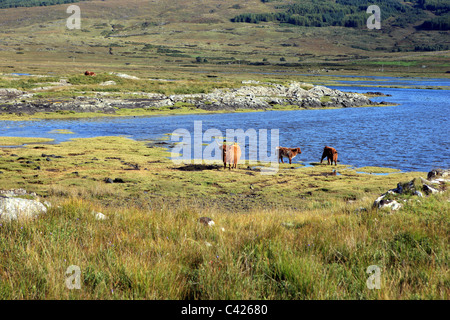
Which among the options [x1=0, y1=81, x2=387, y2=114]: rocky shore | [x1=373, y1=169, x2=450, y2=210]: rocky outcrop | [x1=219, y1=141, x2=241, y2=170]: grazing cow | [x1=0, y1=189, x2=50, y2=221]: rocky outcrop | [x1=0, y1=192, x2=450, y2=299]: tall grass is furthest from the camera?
[x1=0, y1=81, x2=387, y2=114]: rocky shore

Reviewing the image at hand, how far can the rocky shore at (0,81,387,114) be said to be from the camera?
148 ft

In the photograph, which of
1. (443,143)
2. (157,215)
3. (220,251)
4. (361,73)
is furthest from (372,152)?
(361,73)

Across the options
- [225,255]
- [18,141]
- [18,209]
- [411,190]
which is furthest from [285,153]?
[225,255]

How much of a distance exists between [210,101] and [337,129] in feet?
64.7

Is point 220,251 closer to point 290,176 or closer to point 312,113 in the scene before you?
point 290,176

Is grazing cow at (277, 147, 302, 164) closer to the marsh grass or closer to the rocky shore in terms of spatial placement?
the marsh grass

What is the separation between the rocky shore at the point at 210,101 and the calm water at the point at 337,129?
14.1 feet

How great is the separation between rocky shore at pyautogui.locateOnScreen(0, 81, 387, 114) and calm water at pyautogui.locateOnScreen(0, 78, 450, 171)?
4.31 m

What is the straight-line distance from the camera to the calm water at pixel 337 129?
2566 centimetres

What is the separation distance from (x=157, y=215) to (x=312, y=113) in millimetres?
45460

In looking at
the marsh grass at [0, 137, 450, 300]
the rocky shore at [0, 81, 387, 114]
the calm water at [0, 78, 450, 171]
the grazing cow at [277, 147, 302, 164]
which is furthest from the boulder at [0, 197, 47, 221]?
the rocky shore at [0, 81, 387, 114]

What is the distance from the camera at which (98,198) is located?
47.9 feet

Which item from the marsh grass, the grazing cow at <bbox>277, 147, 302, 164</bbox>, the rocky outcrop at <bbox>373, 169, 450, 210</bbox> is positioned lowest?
the grazing cow at <bbox>277, 147, 302, 164</bbox>

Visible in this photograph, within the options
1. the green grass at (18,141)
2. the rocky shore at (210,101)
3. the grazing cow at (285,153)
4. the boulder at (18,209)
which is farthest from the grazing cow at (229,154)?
the rocky shore at (210,101)
